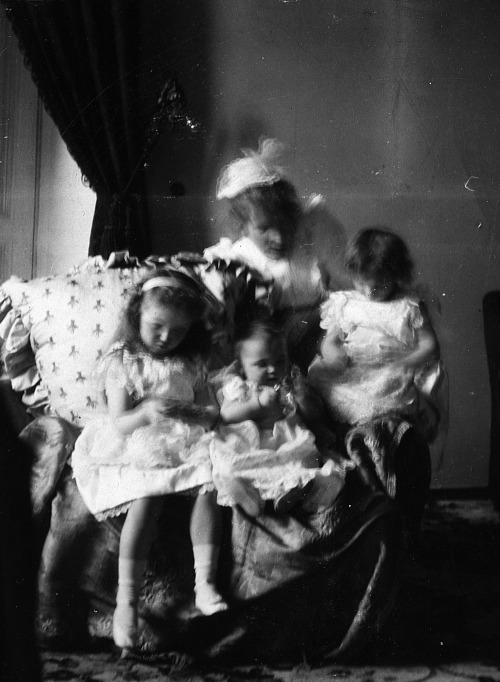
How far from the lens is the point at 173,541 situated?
1.50 m

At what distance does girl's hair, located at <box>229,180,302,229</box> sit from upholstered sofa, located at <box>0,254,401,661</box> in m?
0.13

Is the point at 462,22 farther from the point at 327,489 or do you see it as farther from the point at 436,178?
the point at 327,489

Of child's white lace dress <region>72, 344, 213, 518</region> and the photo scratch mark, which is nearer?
child's white lace dress <region>72, 344, 213, 518</region>

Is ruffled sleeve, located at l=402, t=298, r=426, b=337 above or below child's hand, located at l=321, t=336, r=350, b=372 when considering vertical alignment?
above

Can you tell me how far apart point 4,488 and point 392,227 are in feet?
3.58

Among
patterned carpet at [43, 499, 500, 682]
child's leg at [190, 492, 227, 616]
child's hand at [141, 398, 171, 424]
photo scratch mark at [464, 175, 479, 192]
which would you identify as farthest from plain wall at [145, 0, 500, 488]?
child's leg at [190, 492, 227, 616]

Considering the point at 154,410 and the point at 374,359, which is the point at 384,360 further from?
the point at 154,410

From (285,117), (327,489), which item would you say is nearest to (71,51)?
(285,117)

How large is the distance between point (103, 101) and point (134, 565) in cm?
105

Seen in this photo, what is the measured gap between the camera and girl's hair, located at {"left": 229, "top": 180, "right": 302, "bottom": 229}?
1572 mm

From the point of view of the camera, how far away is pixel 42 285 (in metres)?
1.58

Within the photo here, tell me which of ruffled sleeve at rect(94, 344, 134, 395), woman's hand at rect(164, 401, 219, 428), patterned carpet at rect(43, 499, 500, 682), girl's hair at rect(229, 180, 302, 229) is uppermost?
girl's hair at rect(229, 180, 302, 229)

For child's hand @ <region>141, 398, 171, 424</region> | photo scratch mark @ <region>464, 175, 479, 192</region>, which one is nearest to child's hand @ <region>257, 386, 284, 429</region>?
child's hand @ <region>141, 398, 171, 424</region>

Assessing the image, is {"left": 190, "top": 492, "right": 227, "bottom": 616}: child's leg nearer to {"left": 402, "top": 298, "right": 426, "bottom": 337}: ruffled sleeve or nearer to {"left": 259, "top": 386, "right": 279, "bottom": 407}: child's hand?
{"left": 259, "top": 386, "right": 279, "bottom": 407}: child's hand
